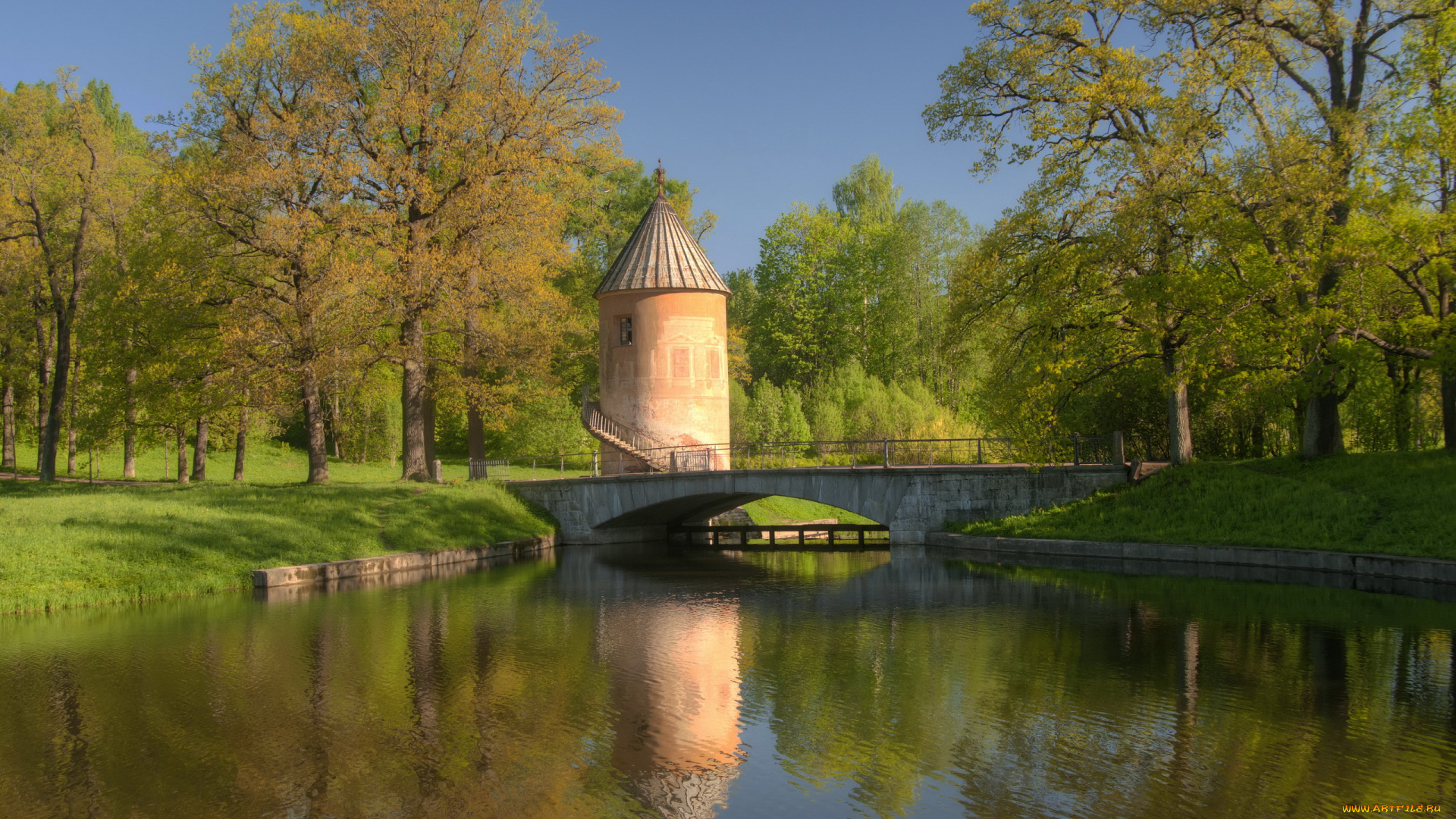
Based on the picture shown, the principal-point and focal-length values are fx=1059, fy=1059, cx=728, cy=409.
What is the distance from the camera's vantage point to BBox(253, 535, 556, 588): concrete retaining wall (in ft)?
72.1

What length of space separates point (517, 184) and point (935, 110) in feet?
38.8

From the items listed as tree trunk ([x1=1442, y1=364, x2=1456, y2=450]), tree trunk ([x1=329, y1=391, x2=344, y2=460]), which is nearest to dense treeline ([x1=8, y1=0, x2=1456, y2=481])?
tree trunk ([x1=1442, y1=364, x2=1456, y2=450])

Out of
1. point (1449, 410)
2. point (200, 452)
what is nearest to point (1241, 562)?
point (1449, 410)

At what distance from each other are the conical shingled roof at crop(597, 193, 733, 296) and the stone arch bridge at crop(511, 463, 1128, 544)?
6510 mm

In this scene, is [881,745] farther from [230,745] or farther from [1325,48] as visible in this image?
[1325,48]

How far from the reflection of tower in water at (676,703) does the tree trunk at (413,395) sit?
48.9 ft

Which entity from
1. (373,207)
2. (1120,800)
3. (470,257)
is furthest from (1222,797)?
(373,207)

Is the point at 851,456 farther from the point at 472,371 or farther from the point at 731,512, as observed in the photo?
the point at 472,371

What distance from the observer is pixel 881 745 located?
384 inches

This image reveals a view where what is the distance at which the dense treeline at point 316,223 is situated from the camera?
28219mm

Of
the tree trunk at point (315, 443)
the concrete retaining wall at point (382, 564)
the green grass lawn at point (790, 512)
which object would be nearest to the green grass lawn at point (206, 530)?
the concrete retaining wall at point (382, 564)

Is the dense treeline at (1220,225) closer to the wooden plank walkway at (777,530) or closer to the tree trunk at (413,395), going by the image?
the wooden plank walkway at (777,530)

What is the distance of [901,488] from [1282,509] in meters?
8.94

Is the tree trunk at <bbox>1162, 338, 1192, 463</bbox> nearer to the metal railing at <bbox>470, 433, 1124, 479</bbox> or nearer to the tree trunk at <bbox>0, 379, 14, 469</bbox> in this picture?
the metal railing at <bbox>470, 433, 1124, 479</bbox>
